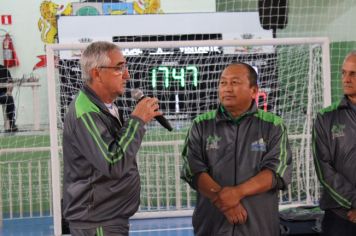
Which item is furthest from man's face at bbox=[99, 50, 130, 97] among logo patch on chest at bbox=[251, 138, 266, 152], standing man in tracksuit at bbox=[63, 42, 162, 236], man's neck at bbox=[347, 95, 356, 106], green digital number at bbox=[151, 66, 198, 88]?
green digital number at bbox=[151, 66, 198, 88]

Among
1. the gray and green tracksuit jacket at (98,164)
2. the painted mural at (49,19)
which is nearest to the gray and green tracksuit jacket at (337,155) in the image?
the gray and green tracksuit jacket at (98,164)

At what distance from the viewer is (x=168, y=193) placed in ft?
18.5

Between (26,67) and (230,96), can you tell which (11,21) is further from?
(230,96)

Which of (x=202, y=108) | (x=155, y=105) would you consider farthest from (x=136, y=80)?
(x=155, y=105)

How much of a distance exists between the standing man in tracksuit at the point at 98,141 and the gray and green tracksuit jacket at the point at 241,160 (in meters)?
0.53

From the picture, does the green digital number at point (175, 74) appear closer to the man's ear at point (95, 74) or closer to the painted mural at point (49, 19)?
the man's ear at point (95, 74)

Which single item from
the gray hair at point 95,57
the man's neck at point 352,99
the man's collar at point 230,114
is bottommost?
the man's collar at point 230,114

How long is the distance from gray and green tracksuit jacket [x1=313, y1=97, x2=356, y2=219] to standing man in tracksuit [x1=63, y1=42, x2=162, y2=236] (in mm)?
1071

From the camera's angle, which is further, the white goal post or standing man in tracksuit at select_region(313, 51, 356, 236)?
the white goal post

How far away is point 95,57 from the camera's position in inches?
83.3

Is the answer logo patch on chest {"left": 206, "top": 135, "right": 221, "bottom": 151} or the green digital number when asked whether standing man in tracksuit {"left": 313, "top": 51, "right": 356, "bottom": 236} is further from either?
the green digital number

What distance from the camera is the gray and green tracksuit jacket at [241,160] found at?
8.30 feet

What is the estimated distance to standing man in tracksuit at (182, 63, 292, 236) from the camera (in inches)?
98.1

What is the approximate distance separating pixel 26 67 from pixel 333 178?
8273 mm
